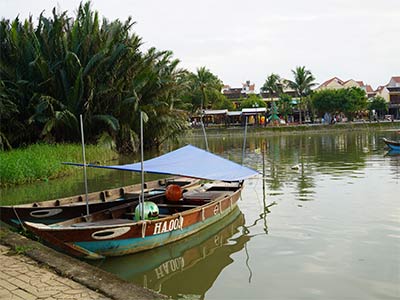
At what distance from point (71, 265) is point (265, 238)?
397 centimetres

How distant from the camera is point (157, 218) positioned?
7500mm

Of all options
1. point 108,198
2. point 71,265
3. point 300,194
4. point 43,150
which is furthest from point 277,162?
point 71,265

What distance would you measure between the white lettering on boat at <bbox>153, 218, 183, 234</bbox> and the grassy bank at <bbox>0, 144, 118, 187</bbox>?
8.26 metres

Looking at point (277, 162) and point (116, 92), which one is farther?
point (116, 92)

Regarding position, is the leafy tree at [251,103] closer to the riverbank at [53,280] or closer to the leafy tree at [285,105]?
the leafy tree at [285,105]

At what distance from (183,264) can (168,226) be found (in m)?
0.73

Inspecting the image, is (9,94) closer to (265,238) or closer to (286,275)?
(265,238)

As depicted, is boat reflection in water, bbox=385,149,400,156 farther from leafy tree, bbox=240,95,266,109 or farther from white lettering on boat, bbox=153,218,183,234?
leafy tree, bbox=240,95,266,109

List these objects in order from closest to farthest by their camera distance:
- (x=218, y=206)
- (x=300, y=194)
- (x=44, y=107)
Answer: (x=218, y=206), (x=300, y=194), (x=44, y=107)

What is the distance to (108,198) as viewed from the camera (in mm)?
10125

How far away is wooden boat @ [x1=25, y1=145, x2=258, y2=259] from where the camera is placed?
6.34m

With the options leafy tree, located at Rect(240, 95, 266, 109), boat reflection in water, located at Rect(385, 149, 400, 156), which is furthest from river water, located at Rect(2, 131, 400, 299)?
leafy tree, located at Rect(240, 95, 266, 109)

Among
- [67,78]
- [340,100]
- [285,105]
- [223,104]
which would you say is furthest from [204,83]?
[67,78]

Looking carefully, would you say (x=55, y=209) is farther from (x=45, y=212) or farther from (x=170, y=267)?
(x=170, y=267)
